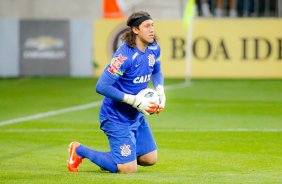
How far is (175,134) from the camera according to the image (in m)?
17.0

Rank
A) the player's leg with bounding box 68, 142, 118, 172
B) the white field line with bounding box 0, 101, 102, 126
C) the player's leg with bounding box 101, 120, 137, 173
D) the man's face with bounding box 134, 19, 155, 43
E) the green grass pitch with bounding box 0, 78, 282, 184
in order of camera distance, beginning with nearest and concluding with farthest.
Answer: the green grass pitch with bounding box 0, 78, 282, 184 < the man's face with bounding box 134, 19, 155, 43 < the player's leg with bounding box 101, 120, 137, 173 < the player's leg with bounding box 68, 142, 118, 172 < the white field line with bounding box 0, 101, 102, 126

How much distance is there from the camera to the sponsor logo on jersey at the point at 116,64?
39.1ft

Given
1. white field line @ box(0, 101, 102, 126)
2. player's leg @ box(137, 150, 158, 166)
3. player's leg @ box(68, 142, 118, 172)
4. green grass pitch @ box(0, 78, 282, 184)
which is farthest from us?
white field line @ box(0, 101, 102, 126)

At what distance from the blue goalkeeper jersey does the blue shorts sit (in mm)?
83

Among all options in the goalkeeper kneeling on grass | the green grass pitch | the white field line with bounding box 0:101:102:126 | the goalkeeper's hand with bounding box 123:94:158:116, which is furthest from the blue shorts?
the white field line with bounding box 0:101:102:126

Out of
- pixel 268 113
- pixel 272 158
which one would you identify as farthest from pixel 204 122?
pixel 272 158

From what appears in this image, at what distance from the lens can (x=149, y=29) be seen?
39.4ft

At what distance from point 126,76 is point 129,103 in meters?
0.36

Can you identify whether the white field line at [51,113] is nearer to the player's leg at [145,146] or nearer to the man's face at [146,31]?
the player's leg at [145,146]

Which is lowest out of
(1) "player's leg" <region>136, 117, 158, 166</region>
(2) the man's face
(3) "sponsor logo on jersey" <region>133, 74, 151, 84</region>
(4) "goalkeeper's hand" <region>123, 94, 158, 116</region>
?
(1) "player's leg" <region>136, 117, 158, 166</region>

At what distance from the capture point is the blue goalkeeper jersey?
11.9 metres

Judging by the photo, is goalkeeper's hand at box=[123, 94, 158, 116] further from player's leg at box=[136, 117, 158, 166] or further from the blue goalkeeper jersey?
player's leg at box=[136, 117, 158, 166]

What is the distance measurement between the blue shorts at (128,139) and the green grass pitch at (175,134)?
0.27 meters

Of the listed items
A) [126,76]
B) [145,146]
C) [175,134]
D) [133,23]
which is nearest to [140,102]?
[126,76]
